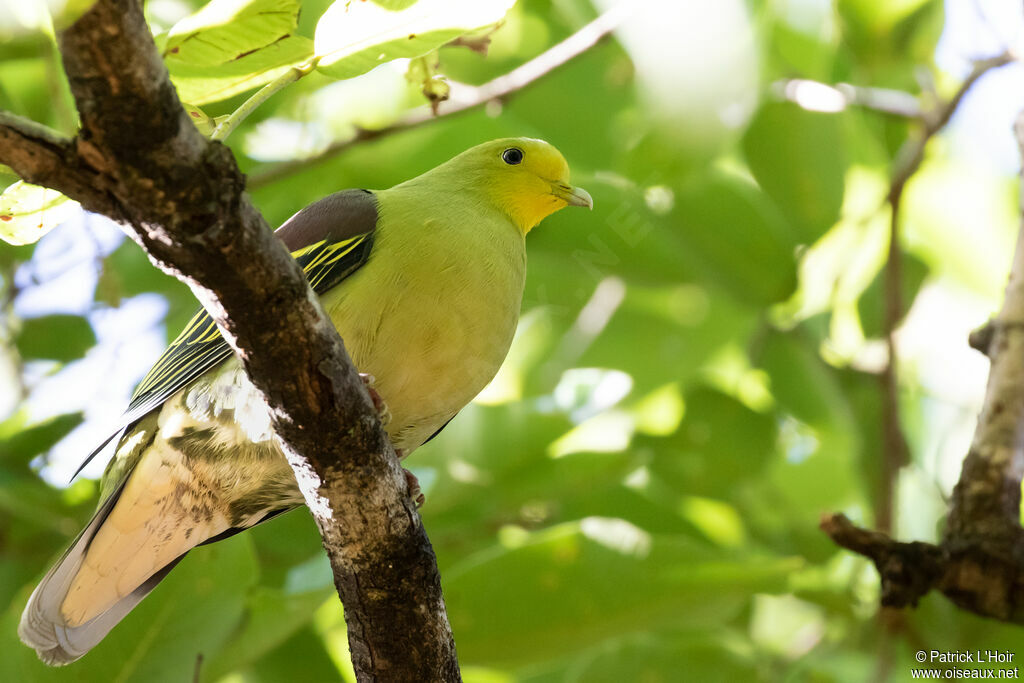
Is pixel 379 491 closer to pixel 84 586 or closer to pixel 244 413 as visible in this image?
pixel 244 413

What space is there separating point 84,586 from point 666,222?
74.5 inches

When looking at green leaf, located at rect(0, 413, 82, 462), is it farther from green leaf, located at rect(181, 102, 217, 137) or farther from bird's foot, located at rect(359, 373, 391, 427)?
green leaf, located at rect(181, 102, 217, 137)

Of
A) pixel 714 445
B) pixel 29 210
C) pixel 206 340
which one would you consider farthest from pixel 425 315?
pixel 714 445

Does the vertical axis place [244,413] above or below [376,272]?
below

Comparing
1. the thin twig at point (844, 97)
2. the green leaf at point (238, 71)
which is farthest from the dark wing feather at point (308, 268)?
the thin twig at point (844, 97)

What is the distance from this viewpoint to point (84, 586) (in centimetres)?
250

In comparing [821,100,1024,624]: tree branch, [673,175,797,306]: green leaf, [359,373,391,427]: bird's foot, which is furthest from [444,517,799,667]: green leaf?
[673,175,797,306]: green leaf

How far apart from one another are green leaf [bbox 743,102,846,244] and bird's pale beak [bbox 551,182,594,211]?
57 cm

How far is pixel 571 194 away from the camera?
9.57ft

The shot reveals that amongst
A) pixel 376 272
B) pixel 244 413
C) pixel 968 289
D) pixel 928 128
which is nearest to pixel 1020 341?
pixel 928 128

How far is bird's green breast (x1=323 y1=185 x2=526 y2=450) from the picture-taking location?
2229 millimetres

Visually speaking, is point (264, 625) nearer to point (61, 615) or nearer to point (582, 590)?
point (61, 615)

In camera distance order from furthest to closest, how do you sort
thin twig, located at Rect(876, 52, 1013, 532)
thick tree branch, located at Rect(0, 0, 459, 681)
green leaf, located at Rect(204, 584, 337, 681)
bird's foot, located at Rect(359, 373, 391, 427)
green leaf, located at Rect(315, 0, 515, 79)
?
thin twig, located at Rect(876, 52, 1013, 532) → green leaf, located at Rect(204, 584, 337, 681) → bird's foot, located at Rect(359, 373, 391, 427) → green leaf, located at Rect(315, 0, 515, 79) → thick tree branch, located at Rect(0, 0, 459, 681)

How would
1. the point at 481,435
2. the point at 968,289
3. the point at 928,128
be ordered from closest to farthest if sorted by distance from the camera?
the point at 481,435 → the point at 928,128 → the point at 968,289
